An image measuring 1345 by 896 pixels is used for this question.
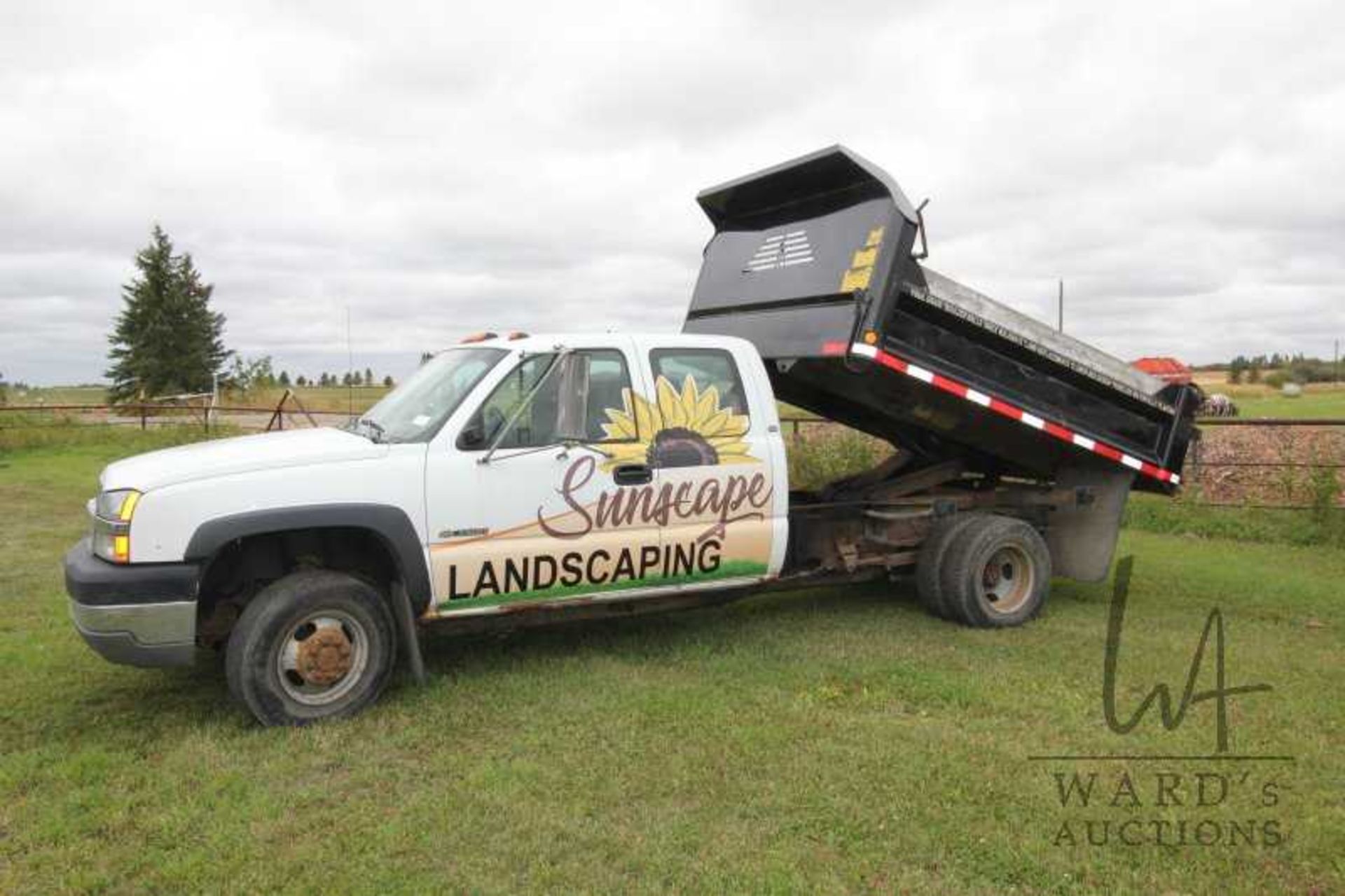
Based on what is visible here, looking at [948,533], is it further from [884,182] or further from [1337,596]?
[1337,596]

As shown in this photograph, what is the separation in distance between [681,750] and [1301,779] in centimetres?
267

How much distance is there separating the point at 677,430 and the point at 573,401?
2.14ft

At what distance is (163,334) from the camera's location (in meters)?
48.1

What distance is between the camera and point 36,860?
3.67 metres

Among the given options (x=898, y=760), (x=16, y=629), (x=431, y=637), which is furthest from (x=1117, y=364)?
(x=16, y=629)

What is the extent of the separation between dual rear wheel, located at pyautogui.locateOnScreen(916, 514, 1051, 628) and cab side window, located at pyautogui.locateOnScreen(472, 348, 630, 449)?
276 centimetres

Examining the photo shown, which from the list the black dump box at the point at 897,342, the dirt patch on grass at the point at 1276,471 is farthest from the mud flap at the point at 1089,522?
the dirt patch on grass at the point at 1276,471

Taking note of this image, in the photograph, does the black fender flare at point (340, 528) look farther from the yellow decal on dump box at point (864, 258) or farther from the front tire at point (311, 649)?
the yellow decal on dump box at point (864, 258)

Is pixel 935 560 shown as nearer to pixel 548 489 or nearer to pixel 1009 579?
pixel 1009 579

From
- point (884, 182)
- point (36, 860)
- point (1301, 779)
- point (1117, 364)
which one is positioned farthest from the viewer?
point (1117, 364)

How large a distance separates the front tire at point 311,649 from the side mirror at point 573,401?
1.33 meters

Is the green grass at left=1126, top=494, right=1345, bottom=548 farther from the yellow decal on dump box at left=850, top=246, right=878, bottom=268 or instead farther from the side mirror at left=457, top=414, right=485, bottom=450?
the side mirror at left=457, top=414, right=485, bottom=450

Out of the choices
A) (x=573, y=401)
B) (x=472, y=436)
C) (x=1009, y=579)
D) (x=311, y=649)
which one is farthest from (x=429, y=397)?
(x=1009, y=579)

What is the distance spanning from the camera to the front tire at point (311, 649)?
15.9ft
